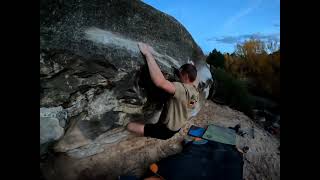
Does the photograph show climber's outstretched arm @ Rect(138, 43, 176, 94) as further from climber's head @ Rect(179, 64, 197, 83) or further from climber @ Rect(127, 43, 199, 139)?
climber's head @ Rect(179, 64, 197, 83)

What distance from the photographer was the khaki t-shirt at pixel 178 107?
2.85 metres

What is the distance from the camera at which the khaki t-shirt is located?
2854 mm

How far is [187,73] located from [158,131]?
1.79 feet

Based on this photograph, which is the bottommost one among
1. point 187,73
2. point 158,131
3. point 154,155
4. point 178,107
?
point 154,155

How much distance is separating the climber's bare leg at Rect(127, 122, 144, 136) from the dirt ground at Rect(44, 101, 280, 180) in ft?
0.14

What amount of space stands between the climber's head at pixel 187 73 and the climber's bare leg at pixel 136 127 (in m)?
0.52

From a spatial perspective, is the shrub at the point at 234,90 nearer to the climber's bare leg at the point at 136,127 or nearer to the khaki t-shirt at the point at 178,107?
the khaki t-shirt at the point at 178,107

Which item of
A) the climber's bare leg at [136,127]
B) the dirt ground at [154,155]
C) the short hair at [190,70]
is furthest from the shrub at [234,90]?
the climber's bare leg at [136,127]

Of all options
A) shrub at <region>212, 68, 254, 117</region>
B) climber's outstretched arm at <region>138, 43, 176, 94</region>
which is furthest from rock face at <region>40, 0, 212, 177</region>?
shrub at <region>212, 68, 254, 117</region>

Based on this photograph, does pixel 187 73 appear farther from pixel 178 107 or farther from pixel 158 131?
pixel 158 131

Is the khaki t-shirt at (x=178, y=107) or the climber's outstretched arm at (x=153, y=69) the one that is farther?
the khaki t-shirt at (x=178, y=107)

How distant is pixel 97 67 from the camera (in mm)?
2562

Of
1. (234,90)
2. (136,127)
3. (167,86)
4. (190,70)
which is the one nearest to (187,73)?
(190,70)
